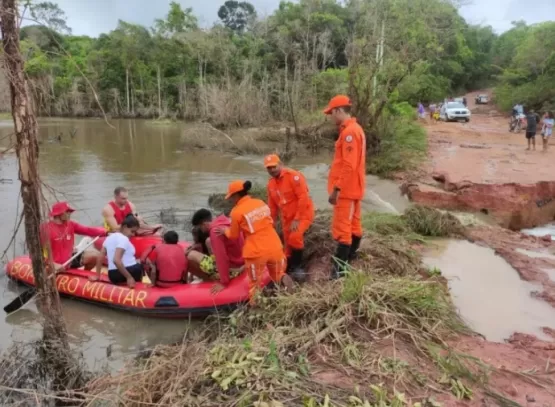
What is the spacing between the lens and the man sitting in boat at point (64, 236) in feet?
20.0

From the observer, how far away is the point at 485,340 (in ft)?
14.5

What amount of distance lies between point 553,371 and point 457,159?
1224cm

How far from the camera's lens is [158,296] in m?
5.89

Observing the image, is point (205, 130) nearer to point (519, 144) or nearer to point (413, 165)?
point (413, 165)

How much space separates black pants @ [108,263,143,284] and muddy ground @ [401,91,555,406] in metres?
3.91

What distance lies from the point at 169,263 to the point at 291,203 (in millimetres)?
1602

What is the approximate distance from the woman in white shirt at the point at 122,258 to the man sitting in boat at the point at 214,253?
697 millimetres

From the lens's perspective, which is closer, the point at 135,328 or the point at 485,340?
the point at 485,340

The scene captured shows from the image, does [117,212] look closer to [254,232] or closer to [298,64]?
[254,232]

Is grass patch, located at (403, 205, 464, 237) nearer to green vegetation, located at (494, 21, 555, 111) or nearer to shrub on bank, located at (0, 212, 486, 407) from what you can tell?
shrub on bank, located at (0, 212, 486, 407)

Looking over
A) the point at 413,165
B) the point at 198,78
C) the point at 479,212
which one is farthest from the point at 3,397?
the point at 198,78

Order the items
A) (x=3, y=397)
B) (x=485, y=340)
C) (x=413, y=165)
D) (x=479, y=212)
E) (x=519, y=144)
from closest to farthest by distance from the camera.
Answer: (x=3, y=397)
(x=485, y=340)
(x=479, y=212)
(x=413, y=165)
(x=519, y=144)

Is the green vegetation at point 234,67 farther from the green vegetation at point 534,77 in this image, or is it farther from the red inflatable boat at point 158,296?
the red inflatable boat at point 158,296

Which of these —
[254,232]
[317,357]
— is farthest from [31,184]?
[317,357]
